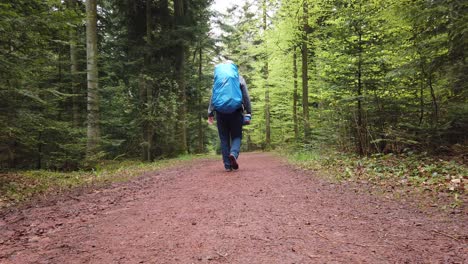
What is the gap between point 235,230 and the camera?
8.48 feet

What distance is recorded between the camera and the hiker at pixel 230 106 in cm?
564

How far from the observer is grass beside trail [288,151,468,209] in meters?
3.93

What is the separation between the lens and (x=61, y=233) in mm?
2791

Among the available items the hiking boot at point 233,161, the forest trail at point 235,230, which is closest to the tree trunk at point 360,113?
the hiking boot at point 233,161

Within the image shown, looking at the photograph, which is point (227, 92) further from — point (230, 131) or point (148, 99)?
point (148, 99)

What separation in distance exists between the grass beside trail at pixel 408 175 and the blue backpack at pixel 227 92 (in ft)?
7.35

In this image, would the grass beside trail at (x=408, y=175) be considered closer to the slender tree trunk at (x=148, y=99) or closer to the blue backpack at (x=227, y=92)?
the blue backpack at (x=227, y=92)

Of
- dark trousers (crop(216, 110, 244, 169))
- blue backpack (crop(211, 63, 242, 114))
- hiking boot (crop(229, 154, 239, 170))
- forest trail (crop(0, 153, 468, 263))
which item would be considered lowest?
forest trail (crop(0, 153, 468, 263))

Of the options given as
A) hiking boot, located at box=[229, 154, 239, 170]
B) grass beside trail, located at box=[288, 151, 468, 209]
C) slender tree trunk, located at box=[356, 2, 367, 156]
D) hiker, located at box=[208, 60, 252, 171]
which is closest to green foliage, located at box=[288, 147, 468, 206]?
grass beside trail, located at box=[288, 151, 468, 209]

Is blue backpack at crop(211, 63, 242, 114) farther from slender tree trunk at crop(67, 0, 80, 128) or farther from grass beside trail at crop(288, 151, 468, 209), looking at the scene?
slender tree trunk at crop(67, 0, 80, 128)

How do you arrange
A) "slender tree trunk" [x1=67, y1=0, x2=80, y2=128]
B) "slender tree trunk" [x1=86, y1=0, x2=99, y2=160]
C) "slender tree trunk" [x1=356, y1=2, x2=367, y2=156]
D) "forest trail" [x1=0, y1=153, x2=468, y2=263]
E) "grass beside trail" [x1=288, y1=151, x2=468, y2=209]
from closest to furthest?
1. "forest trail" [x1=0, y1=153, x2=468, y2=263]
2. "grass beside trail" [x1=288, y1=151, x2=468, y2=209]
3. "slender tree trunk" [x1=356, y1=2, x2=367, y2=156]
4. "slender tree trunk" [x1=86, y1=0, x2=99, y2=160]
5. "slender tree trunk" [x1=67, y1=0, x2=80, y2=128]

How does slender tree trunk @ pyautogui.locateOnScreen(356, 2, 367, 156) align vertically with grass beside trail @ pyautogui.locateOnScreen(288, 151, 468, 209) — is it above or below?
above

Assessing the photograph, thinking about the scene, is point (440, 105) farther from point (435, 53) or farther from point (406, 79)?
point (435, 53)

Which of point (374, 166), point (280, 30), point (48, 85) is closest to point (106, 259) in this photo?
point (374, 166)
